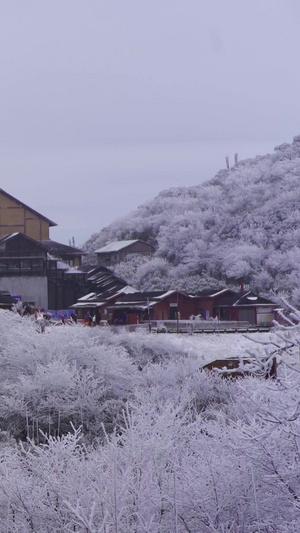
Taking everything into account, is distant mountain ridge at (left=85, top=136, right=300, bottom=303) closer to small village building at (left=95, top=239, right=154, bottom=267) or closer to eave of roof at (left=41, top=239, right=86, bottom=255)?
small village building at (left=95, top=239, right=154, bottom=267)

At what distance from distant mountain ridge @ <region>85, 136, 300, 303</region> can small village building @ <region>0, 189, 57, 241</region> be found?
11.7 m

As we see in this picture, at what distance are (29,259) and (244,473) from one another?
63.9 m

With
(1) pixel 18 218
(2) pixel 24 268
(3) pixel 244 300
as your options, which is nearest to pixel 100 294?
(2) pixel 24 268

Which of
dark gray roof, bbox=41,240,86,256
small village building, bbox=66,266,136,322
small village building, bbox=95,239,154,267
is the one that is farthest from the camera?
small village building, bbox=95,239,154,267

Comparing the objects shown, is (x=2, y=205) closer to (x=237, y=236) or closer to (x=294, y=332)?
(x=237, y=236)

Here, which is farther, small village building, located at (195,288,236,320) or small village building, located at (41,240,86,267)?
small village building, located at (41,240,86,267)

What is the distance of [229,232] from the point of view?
4028 inches

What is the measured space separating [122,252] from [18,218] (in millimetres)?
18901

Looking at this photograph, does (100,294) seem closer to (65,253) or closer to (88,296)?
(88,296)

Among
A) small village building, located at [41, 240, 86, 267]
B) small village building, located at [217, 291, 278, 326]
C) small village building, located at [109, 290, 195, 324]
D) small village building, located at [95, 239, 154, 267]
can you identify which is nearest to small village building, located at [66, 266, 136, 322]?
small village building, located at [109, 290, 195, 324]

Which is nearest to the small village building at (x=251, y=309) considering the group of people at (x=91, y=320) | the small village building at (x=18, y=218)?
the group of people at (x=91, y=320)

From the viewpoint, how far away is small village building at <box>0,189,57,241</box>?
86438 millimetres

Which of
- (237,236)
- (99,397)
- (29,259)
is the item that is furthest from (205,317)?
(99,397)

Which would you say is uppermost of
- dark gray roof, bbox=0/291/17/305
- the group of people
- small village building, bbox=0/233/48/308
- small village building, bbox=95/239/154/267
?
small village building, bbox=95/239/154/267
